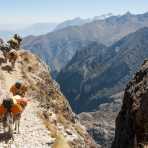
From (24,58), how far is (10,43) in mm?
3293

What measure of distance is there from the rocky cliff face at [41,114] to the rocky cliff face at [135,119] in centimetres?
437

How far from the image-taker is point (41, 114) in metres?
36.2

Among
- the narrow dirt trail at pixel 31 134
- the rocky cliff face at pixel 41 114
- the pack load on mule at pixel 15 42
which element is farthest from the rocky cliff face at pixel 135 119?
the pack load on mule at pixel 15 42

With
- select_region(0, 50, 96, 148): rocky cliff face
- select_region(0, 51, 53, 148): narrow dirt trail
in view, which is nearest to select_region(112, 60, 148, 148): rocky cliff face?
select_region(0, 50, 96, 148): rocky cliff face

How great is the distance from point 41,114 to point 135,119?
382 inches

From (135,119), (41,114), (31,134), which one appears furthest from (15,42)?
(31,134)

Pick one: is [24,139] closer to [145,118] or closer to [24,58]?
[145,118]

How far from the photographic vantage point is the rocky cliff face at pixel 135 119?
27922 mm

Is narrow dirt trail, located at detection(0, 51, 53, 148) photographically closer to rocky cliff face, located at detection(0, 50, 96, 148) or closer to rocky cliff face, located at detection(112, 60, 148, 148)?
rocky cliff face, located at detection(0, 50, 96, 148)

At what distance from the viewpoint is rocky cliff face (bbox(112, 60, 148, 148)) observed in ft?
91.6

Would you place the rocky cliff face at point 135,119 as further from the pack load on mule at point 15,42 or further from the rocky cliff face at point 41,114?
the pack load on mule at point 15,42

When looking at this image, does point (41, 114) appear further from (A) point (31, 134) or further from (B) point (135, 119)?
(B) point (135, 119)

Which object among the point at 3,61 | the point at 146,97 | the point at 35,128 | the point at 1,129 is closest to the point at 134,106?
the point at 146,97

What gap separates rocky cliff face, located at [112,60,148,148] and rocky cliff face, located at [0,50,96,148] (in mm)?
4366
